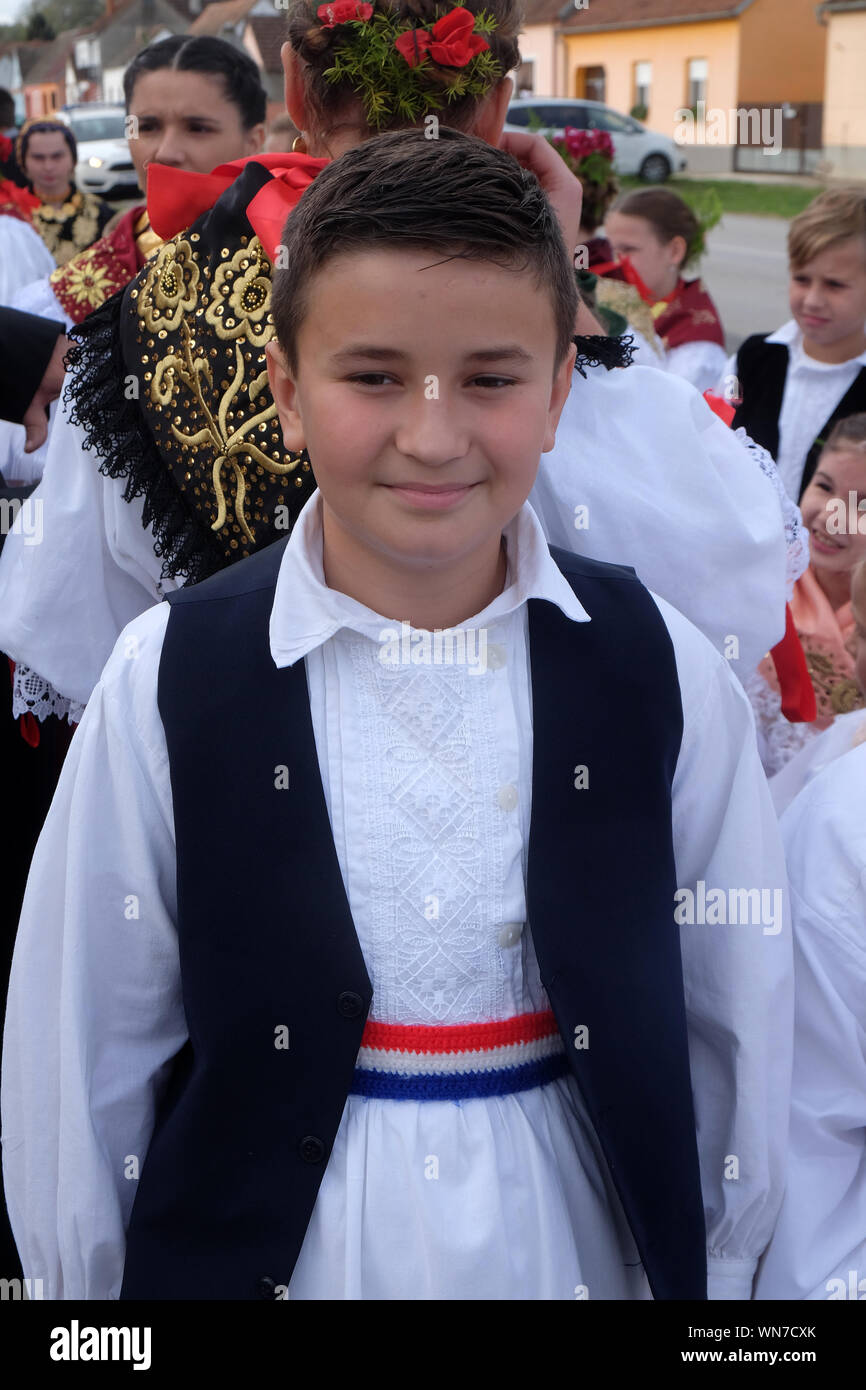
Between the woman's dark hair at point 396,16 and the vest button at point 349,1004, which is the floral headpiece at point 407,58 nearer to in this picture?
the woman's dark hair at point 396,16

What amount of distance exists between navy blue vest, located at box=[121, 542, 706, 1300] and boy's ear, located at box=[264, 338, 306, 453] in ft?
0.56

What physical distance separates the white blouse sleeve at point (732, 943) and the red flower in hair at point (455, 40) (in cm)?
65

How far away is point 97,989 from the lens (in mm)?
1472

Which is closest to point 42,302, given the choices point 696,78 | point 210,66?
point 210,66

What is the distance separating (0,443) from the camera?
282 centimetres

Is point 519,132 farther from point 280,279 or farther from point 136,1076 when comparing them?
point 136,1076

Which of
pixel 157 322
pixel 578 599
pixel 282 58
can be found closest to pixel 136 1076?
pixel 578 599

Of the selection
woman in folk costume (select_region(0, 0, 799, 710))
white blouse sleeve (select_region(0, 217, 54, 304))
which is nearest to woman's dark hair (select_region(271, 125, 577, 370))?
woman in folk costume (select_region(0, 0, 799, 710))

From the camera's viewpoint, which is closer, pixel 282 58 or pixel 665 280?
pixel 282 58

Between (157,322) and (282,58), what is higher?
(282,58)

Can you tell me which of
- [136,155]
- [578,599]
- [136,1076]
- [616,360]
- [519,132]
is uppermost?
[136,155]

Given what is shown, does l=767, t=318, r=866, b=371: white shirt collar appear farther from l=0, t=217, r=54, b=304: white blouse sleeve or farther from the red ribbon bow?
the red ribbon bow

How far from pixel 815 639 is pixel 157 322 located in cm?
174

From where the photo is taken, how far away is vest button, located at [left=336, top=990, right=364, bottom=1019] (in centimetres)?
136
